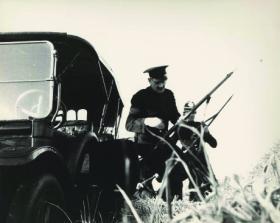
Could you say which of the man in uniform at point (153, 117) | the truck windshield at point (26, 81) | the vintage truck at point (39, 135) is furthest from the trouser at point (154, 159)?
the truck windshield at point (26, 81)

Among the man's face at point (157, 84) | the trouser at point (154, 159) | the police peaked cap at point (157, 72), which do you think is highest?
the police peaked cap at point (157, 72)

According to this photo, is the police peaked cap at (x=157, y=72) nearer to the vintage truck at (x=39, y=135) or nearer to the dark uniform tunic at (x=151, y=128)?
the dark uniform tunic at (x=151, y=128)

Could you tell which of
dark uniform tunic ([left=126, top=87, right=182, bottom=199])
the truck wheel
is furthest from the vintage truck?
dark uniform tunic ([left=126, top=87, right=182, bottom=199])

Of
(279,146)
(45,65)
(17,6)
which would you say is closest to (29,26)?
(17,6)

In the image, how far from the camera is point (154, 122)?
4.72m

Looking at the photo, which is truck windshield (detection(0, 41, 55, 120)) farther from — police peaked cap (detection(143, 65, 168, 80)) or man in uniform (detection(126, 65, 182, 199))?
police peaked cap (detection(143, 65, 168, 80))

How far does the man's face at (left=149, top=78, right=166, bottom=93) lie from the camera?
5.13 metres

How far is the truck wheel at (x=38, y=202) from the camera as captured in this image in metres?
2.80

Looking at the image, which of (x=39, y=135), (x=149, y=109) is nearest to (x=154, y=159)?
(x=149, y=109)

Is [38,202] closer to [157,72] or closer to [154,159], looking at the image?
[154,159]

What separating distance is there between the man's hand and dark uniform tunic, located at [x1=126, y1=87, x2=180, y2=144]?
0.15 ft

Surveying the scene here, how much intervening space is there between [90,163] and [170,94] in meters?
1.49

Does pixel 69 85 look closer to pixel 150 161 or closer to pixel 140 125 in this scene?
pixel 140 125

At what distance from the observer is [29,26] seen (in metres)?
4.23
